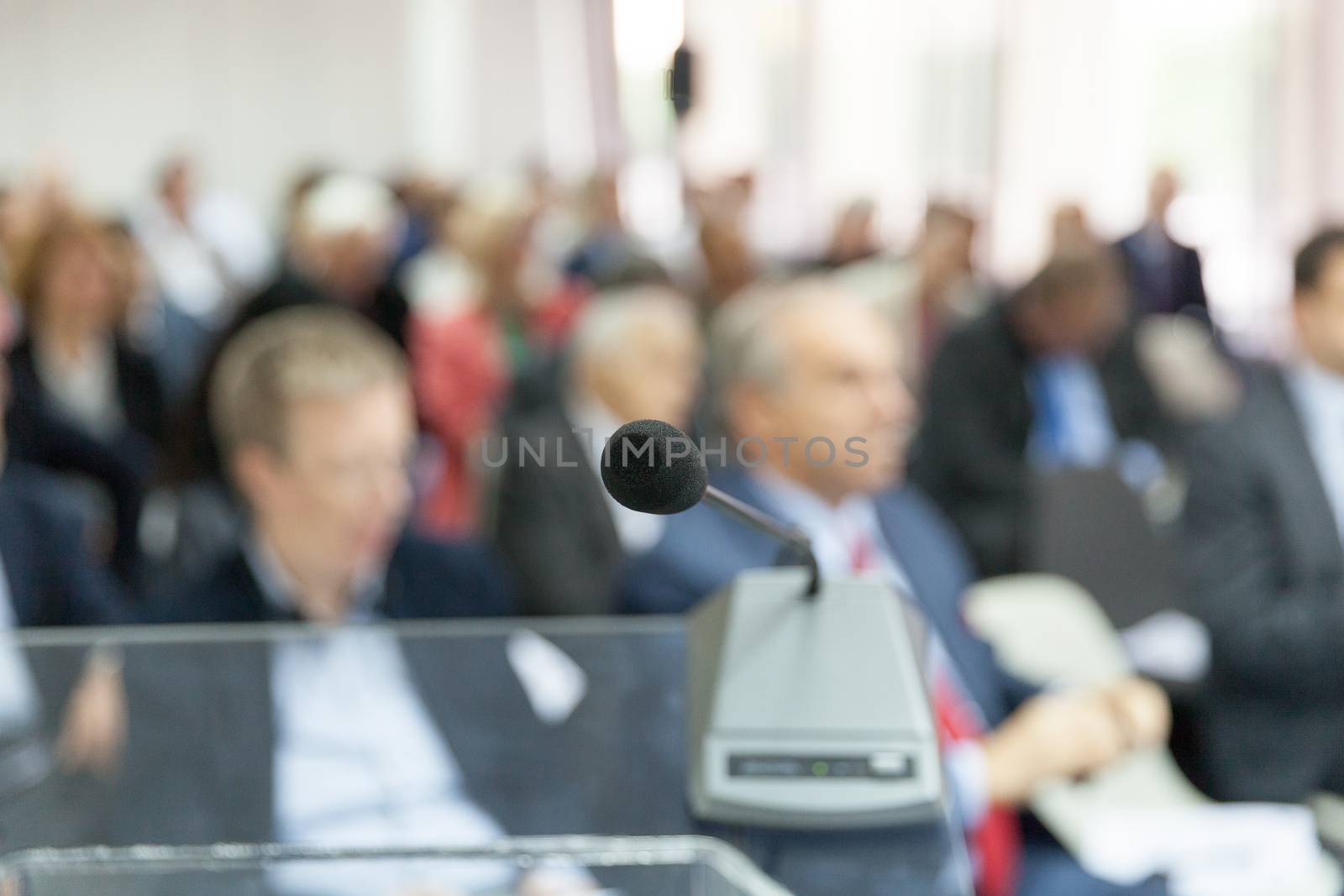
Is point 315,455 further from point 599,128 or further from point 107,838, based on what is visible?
point 599,128

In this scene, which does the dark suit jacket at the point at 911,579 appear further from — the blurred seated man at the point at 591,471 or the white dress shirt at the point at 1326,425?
the white dress shirt at the point at 1326,425

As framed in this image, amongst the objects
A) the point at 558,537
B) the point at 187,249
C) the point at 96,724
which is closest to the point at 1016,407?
the point at 558,537

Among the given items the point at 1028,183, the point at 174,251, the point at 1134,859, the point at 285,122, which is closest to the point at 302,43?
the point at 285,122

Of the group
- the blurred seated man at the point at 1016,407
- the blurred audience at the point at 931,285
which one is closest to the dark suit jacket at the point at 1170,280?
the blurred audience at the point at 931,285

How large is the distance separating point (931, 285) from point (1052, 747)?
4098 mm

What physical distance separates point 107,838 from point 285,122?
10963mm

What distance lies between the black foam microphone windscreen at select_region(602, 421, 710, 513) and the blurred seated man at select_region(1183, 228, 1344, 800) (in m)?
1.48

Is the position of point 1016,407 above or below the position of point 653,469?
below

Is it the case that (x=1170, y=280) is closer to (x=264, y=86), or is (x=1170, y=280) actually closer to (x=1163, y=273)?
(x=1163, y=273)

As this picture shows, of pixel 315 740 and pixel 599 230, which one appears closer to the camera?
pixel 315 740

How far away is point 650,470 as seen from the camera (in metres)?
0.70

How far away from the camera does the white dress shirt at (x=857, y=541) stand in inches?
55.5

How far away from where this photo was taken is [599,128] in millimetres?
15086

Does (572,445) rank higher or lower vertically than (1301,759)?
higher
